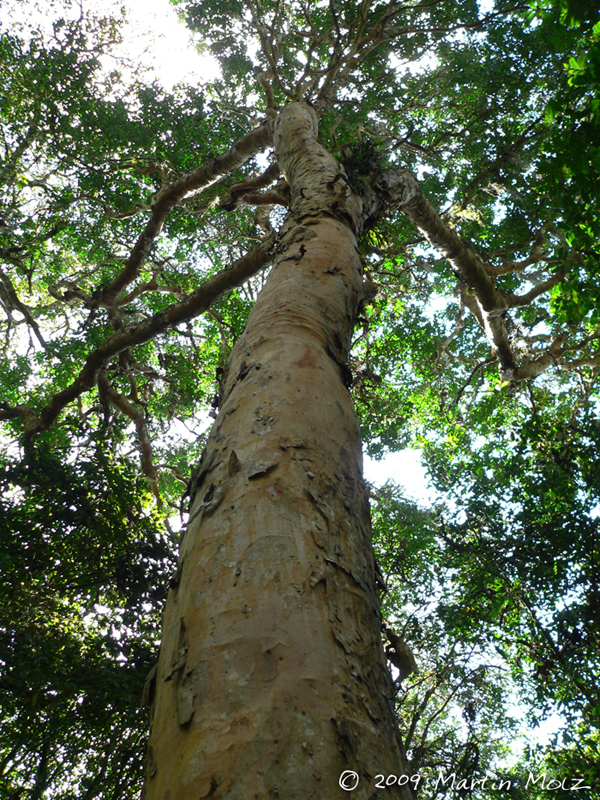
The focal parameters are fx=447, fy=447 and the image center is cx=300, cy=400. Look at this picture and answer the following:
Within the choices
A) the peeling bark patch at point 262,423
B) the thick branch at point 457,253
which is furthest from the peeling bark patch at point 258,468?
the thick branch at point 457,253

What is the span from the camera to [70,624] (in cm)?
363

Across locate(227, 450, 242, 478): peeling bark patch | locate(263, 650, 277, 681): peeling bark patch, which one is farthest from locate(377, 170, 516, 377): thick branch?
locate(263, 650, 277, 681): peeling bark patch

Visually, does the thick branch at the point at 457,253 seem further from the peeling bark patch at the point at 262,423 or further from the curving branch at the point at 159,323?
the peeling bark patch at the point at 262,423

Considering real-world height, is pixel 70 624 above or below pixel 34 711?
above

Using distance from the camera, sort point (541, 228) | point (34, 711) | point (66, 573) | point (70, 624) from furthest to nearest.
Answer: point (541, 228), point (66, 573), point (70, 624), point (34, 711)

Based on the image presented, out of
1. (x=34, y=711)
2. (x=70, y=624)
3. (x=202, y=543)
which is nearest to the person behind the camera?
(x=202, y=543)

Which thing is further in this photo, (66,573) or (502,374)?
(502,374)

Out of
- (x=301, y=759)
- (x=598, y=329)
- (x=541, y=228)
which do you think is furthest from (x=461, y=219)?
(x=301, y=759)

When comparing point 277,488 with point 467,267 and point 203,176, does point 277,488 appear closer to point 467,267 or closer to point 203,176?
point 467,267

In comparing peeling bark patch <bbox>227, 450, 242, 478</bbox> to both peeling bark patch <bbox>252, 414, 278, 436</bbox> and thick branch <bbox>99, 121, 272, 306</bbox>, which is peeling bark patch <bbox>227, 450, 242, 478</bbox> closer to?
peeling bark patch <bbox>252, 414, 278, 436</bbox>

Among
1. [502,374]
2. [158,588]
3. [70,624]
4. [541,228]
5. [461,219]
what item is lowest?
[70,624]

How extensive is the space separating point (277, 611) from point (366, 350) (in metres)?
6.88

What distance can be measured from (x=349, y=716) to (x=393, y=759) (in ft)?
0.55

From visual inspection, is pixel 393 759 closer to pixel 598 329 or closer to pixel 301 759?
pixel 301 759
